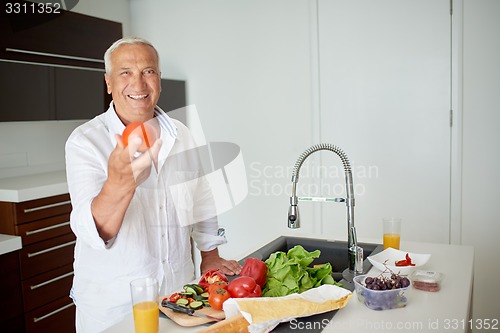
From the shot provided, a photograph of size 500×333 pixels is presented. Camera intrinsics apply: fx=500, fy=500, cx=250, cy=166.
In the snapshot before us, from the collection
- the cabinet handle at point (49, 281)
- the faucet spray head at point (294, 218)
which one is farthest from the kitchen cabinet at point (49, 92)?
the faucet spray head at point (294, 218)

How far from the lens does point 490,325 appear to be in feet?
9.73

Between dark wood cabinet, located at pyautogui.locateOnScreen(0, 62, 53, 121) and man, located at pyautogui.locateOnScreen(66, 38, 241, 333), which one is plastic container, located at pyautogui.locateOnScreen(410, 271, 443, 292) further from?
dark wood cabinet, located at pyautogui.locateOnScreen(0, 62, 53, 121)

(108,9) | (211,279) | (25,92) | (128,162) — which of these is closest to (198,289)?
(211,279)

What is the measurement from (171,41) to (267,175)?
127cm

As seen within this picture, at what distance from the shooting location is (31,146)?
3281mm

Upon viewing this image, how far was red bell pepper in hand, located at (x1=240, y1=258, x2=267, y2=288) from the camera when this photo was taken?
56.2 inches

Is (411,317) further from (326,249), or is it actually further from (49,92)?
(49,92)

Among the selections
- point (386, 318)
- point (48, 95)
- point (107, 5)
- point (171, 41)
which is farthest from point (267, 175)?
point (386, 318)

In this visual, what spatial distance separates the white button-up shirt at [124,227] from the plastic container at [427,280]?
772mm

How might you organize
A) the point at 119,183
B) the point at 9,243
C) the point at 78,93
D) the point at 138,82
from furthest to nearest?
the point at 78,93 < the point at 9,243 < the point at 138,82 < the point at 119,183

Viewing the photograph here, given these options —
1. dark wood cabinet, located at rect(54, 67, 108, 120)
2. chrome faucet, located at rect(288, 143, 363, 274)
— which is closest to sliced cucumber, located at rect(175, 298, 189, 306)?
chrome faucet, located at rect(288, 143, 363, 274)

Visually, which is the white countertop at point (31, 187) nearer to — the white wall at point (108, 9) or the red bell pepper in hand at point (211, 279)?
the white wall at point (108, 9)

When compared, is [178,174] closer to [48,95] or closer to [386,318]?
[386,318]

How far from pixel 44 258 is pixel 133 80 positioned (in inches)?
59.9
